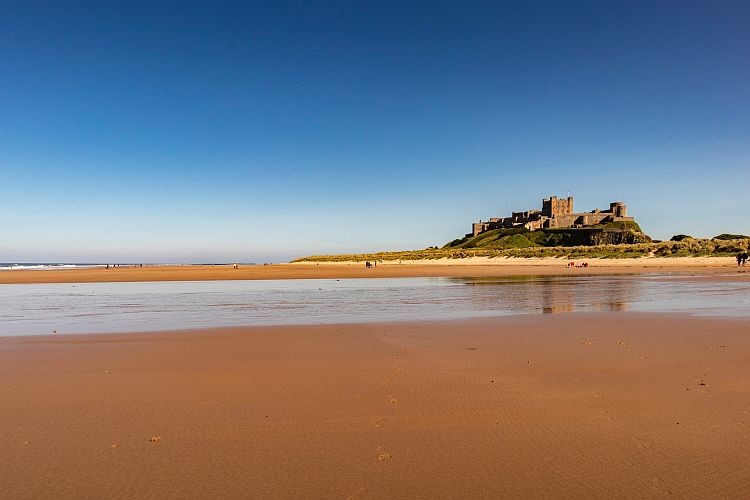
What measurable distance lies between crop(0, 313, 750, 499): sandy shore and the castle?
159 m

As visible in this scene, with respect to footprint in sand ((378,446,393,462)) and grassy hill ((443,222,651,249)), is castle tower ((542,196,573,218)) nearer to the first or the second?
grassy hill ((443,222,651,249))

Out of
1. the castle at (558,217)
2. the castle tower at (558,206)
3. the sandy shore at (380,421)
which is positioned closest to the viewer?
the sandy shore at (380,421)

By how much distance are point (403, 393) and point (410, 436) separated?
4.50 ft

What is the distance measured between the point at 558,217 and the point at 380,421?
567 feet

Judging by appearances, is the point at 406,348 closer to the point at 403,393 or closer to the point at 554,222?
the point at 403,393

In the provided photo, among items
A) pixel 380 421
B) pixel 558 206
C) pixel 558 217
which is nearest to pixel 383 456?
pixel 380 421

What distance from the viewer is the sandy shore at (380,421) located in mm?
3674

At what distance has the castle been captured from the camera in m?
162

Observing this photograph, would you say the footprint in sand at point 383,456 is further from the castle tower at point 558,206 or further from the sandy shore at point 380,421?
the castle tower at point 558,206

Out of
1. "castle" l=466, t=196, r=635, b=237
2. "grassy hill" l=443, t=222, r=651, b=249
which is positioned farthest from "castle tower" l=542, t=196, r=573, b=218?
"grassy hill" l=443, t=222, r=651, b=249

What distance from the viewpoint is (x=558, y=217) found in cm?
16525

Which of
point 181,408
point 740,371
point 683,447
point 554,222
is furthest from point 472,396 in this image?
point 554,222

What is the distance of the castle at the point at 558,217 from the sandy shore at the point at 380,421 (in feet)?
523

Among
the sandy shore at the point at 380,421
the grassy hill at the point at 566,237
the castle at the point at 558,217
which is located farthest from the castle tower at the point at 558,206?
the sandy shore at the point at 380,421
